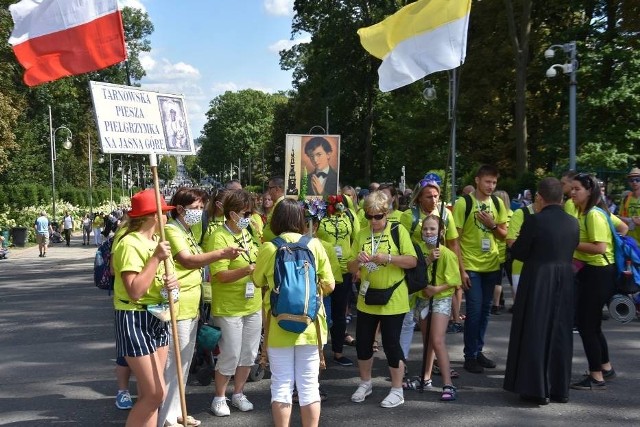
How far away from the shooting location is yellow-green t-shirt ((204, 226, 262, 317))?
527 centimetres

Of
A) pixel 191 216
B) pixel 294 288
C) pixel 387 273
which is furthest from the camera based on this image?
pixel 387 273

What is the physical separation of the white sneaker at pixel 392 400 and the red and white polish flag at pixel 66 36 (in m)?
3.48

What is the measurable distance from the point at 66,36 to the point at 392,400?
394cm

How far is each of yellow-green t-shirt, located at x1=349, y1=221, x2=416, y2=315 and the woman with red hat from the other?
174 cm

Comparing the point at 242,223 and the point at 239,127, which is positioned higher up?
the point at 239,127

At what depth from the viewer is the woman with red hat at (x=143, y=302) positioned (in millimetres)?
3988

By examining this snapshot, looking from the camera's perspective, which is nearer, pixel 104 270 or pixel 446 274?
pixel 446 274

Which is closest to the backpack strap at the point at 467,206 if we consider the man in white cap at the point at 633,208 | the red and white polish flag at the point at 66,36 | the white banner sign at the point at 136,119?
the white banner sign at the point at 136,119

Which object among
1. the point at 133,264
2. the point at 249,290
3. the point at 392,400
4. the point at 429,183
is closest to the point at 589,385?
the point at 392,400

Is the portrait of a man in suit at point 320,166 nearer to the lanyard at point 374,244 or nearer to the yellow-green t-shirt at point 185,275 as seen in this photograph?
the lanyard at point 374,244

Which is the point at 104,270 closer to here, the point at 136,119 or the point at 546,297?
the point at 136,119

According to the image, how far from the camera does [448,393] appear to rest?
576 cm

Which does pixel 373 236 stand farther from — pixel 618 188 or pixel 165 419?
pixel 618 188

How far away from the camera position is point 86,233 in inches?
1249
